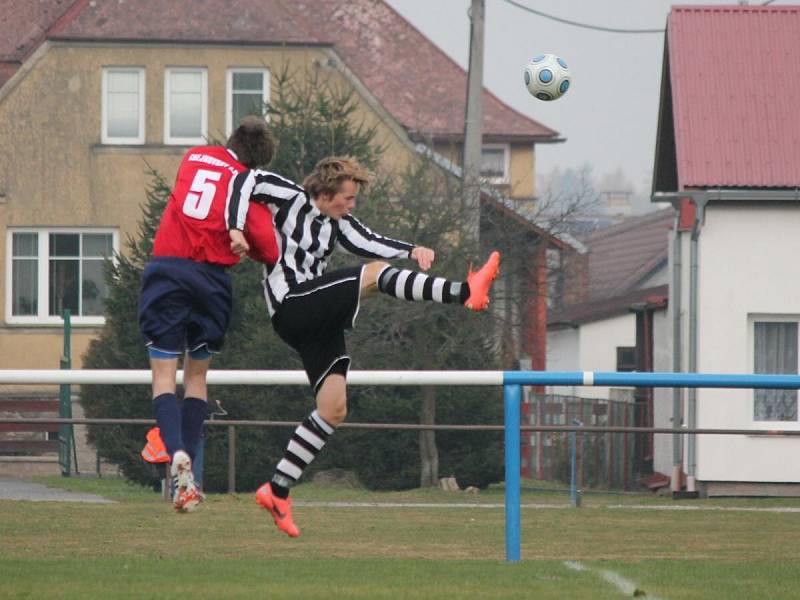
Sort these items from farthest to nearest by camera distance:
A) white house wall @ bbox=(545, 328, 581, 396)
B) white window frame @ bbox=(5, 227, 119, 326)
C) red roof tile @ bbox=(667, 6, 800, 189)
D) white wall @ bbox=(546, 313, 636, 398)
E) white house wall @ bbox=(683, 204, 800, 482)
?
white house wall @ bbox=(545, 328, 581, 396)
white wall @ bbox=(546, 313, 636, 398)
white window frame @ bbox=(5, 227, 119, 326)
white house wall @ bbox=(683, 204, 800, 482)
red roof tile @ bbox=(667, 6, 800, 189)

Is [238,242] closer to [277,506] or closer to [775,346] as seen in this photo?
[277,506]

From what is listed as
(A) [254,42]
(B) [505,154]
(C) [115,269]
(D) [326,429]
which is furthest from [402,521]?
(B) [505,154]

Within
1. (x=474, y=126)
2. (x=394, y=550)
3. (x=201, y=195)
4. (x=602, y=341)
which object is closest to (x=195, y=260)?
(x=201, y=195)

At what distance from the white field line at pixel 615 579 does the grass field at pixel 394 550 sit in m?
0.02

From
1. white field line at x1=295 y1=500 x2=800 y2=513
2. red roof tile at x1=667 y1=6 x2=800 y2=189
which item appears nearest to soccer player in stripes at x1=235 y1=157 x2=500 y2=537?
white field line at x1=295 y1=500 x2=800 y2=513

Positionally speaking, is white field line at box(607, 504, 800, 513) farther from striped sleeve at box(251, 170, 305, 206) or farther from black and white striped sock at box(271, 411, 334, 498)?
striped sleeve at box(251, 170, 305, 206)

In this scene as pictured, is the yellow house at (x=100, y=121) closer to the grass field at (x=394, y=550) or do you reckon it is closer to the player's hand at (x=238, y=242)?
the grass field at (x=394, y=550)

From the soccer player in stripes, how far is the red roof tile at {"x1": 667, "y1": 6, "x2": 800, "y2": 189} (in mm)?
13910

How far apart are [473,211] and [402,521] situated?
1309 cm

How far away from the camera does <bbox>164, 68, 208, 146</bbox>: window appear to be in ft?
116

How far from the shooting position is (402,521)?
37.0 feet

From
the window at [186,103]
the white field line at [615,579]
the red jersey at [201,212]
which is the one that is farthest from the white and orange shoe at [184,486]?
the window at [186,103]

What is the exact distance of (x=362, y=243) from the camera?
831 cm

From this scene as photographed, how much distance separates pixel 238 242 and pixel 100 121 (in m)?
28.2
